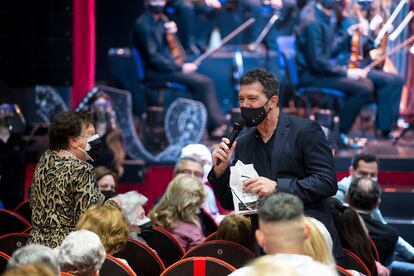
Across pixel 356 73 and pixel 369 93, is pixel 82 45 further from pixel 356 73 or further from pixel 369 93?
pixel 369 93

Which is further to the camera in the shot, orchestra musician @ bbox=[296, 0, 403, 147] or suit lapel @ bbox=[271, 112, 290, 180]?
orchestra musician @ bbox=[296, 0, 403, 147]

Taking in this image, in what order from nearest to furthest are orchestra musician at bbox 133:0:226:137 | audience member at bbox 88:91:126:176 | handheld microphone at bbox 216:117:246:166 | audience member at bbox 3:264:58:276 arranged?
1. audience member at bbox 3:264:58:276
2. handheld microphone at bbox 216:117:246:166
3. audience member at bbox 88:91:126:176
4. orchestra musician at bbox 133:0:226:137

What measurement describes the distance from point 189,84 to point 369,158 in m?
4.89

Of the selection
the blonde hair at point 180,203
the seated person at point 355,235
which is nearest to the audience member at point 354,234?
the seated person at point 355,235

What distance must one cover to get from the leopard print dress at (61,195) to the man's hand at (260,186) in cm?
79

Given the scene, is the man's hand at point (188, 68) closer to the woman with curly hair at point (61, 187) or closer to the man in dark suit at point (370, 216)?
the man in dark suit at point (370, 216)

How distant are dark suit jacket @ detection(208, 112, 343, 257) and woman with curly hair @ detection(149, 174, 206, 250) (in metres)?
1.23

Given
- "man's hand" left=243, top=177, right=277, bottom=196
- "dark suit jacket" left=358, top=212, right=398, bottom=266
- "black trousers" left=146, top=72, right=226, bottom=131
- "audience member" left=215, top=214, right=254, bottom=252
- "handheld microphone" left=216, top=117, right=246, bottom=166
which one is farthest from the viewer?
"black trousers" left=146, top=72, right=226, bottom=131

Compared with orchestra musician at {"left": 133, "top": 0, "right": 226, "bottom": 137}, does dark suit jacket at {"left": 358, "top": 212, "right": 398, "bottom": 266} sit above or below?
below

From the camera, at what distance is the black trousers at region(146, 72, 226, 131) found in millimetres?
11227

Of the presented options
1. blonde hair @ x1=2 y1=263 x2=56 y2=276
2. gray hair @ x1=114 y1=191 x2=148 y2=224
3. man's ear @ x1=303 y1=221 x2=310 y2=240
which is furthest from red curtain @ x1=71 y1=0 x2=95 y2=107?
blonde hair @ x1=2 y1=263 x2=56 y2=276

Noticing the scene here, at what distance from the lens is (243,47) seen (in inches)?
486

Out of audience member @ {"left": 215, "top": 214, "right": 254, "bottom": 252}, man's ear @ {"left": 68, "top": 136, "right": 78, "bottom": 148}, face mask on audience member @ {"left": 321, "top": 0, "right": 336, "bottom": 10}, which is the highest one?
face mask on audience member @ {"left": 321, "top": 0, "right": 336, "bottom": 10}

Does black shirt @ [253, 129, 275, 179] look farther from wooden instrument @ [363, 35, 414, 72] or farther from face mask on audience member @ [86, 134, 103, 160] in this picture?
wooden instrument @ [363, 35, 414, 72]
